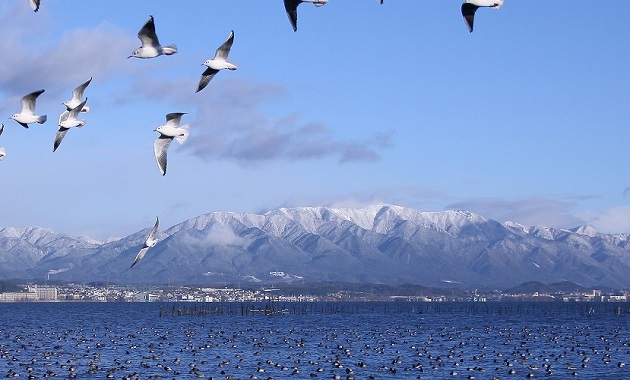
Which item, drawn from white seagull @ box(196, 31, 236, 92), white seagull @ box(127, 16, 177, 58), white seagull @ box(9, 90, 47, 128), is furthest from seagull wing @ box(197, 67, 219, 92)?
white seagull @ box(9, 90, 47, 128)

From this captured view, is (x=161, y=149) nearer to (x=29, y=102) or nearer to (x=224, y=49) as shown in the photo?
(x=224, y=49)

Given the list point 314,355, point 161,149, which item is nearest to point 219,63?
point 161,149

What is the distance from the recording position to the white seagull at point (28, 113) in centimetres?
3422

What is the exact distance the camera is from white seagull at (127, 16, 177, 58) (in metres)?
29.6

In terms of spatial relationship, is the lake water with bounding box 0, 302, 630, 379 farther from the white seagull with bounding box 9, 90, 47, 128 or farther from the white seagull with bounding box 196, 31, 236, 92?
the white seagull with bounding box 196, 31, 236, 92

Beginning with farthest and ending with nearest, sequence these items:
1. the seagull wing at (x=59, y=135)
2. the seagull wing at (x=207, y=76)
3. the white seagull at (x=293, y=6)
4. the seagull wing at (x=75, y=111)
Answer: the seagull wing at (x=75, y=111) → the seagull wing at (x=59, y=135) → the seagull wing at (x=207, y=76) → the white seagull at (x=293, y=6)

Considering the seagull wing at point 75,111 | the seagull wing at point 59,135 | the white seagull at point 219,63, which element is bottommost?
the seagull wing at point 59,135

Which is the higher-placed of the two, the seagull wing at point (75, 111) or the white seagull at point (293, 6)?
the white seagull at point (293, 6)

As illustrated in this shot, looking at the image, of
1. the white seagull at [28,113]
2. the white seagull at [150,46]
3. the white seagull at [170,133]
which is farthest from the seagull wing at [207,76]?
the white seagull at [28,113]

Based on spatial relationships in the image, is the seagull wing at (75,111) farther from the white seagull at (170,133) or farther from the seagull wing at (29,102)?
the white seagull at (170,133)

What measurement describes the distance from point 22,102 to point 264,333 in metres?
90.6

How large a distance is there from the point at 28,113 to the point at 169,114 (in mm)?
5163

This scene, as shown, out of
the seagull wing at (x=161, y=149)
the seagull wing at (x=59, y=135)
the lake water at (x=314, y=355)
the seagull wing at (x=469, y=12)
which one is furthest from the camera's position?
the lake water at (x=314, y=355)

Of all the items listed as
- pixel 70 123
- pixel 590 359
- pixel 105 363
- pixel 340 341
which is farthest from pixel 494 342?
pixel 70 123
